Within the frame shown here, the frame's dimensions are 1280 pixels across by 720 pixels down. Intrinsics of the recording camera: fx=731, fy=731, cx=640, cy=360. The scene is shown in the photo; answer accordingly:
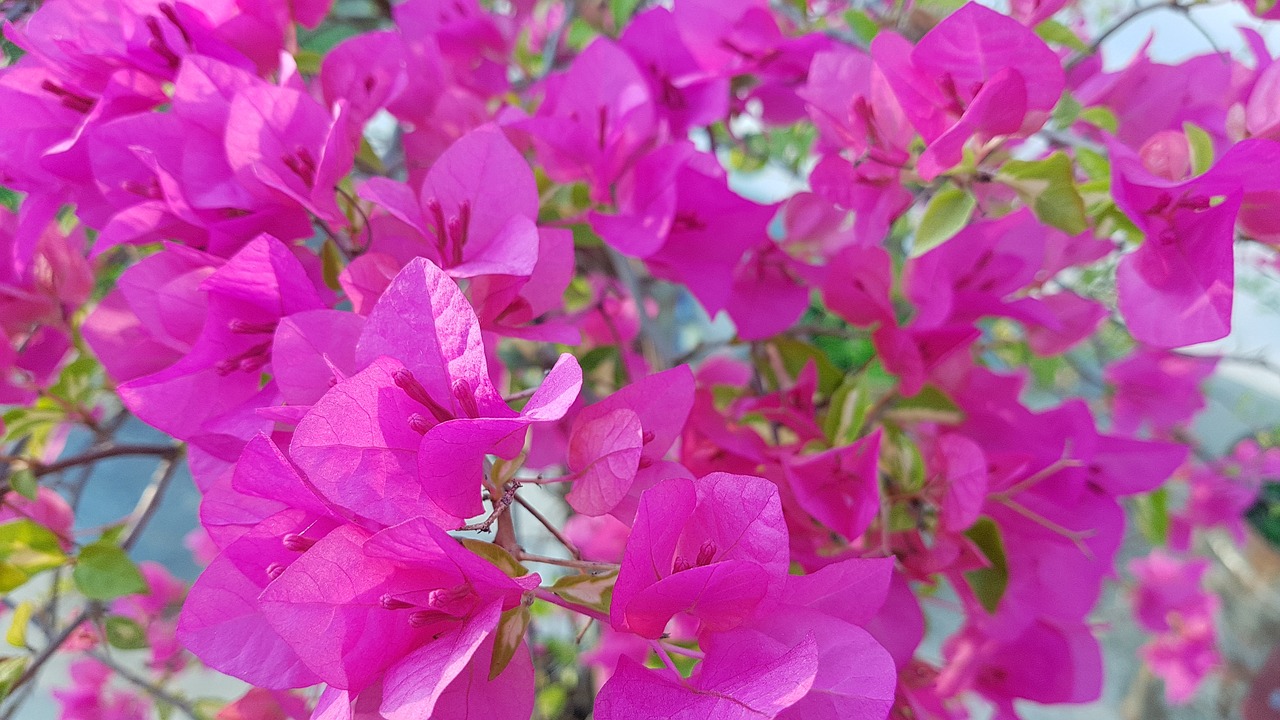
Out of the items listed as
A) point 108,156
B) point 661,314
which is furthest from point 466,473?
point 661,314

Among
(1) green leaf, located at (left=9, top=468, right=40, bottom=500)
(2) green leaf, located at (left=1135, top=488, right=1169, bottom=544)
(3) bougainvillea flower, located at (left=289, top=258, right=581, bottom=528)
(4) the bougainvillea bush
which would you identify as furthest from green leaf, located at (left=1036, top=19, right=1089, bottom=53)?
(1) green leaf, located at (left=9, top=468, right=40, bottom=500)

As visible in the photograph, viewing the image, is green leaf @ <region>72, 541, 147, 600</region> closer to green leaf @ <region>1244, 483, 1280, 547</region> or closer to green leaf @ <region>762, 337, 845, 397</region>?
green leaf @ <region>762, 337, 845, 397</region>

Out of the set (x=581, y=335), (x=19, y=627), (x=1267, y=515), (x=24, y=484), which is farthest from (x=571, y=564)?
(x=1267, y=515)

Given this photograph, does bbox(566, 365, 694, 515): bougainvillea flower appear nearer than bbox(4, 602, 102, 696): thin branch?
Yes

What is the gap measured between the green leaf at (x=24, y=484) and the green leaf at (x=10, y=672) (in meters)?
0.11

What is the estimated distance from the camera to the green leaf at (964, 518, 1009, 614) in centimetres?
48

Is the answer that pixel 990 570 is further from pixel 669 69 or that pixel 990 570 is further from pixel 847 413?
pixel 669 69

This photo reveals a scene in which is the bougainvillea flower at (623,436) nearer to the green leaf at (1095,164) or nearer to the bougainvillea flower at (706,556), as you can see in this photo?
the bougainvillea flower at (706,556)

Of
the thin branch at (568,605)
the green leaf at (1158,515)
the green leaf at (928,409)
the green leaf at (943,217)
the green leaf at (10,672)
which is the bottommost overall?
the green leaf at (1158,515)

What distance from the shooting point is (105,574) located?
47 cm

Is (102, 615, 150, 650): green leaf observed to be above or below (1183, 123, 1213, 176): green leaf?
below

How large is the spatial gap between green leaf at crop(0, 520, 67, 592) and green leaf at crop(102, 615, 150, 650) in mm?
60

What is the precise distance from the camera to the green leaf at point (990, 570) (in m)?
0.48

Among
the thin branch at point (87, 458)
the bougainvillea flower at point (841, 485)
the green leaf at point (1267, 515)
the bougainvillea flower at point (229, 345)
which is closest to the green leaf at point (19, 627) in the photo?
the thin branch at point (87, 458)
